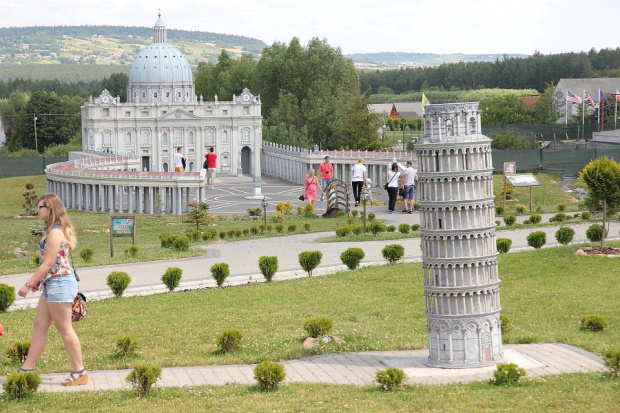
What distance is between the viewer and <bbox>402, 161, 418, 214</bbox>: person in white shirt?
5634 centimetres

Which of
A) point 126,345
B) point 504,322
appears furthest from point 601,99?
point 126,345

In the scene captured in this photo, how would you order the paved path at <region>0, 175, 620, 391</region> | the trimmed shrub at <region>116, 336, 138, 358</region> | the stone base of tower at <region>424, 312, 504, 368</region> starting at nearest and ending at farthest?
the paved path at <region>0, 175, 620, 391</region>, the stone base of tower at <region>424, 312, 504, 368</region>, the trimmed shrub at <region>116, 336, 138, 358</region>

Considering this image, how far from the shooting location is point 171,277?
111ft

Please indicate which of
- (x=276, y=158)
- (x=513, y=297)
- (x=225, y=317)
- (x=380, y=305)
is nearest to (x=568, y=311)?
(x=513, y=297)

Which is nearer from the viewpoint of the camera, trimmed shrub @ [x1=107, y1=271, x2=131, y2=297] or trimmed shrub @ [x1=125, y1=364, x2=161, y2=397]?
trimmed shrub @ [x1=125, y1=364, x2=161, y2=397]

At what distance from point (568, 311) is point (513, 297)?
242 centimetres

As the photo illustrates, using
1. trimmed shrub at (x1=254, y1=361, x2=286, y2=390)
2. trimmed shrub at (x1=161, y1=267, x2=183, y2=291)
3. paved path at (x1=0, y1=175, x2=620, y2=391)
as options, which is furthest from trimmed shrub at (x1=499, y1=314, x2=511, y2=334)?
trimmed shrub at (x1=161, y1=267, x2=183, y2=291)

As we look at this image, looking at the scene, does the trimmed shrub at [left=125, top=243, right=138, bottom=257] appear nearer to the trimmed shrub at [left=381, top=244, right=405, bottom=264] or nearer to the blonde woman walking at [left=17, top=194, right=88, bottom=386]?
the trimmed shrub at [left=381, top=244, right=405, bottom=264]

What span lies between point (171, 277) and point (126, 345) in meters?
10.7

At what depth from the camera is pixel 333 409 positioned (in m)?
18.5

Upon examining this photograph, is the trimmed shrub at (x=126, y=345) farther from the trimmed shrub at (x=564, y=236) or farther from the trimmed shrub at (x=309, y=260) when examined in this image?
the trimmed shrub at (x=564, y=236)

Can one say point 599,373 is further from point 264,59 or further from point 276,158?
point 264,59

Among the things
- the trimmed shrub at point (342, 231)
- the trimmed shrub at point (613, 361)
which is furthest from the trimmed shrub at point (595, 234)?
the trimmed shrub at point (613, 361)

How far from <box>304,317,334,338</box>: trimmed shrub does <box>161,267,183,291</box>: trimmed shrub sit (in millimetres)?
9947
